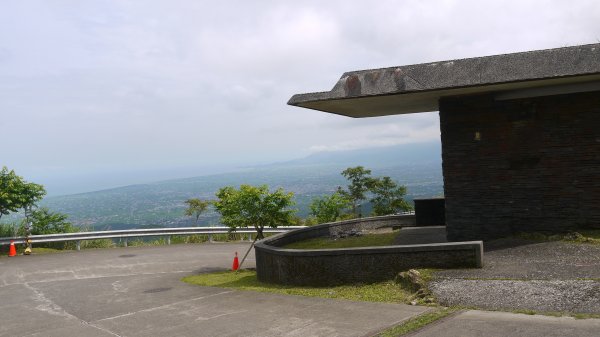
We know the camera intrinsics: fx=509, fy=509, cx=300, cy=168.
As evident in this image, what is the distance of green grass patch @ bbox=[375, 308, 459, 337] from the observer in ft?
24.2

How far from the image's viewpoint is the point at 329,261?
1138cm

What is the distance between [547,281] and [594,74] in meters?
Result: 4.84

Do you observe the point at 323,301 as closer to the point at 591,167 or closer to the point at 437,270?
the point at 437,270

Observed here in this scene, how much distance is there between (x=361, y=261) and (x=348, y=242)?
5124mm

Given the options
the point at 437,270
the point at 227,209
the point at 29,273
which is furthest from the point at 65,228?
the point at 437,270

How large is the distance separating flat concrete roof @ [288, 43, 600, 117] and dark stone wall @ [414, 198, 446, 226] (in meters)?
6.53

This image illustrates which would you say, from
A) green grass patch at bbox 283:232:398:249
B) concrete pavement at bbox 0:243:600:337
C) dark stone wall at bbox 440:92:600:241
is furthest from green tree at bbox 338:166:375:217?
dark stone wall at bbox 440:92:600:241

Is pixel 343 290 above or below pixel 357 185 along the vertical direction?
below

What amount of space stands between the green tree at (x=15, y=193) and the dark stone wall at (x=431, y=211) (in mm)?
18828

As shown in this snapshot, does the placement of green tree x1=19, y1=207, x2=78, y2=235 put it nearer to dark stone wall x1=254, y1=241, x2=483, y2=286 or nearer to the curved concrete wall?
the curved concrete wall

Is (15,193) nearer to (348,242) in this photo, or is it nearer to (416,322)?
(348,242)

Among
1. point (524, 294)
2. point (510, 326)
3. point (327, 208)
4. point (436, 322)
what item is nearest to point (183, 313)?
point (436, 322)

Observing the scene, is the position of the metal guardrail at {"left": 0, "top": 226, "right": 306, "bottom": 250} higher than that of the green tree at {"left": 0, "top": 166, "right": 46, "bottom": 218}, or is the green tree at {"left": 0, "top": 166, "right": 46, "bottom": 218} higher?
the green tree at {"left": 0, "top": 166, "right": 46, "bottom": 218}

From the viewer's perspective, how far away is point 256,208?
17359 mm
